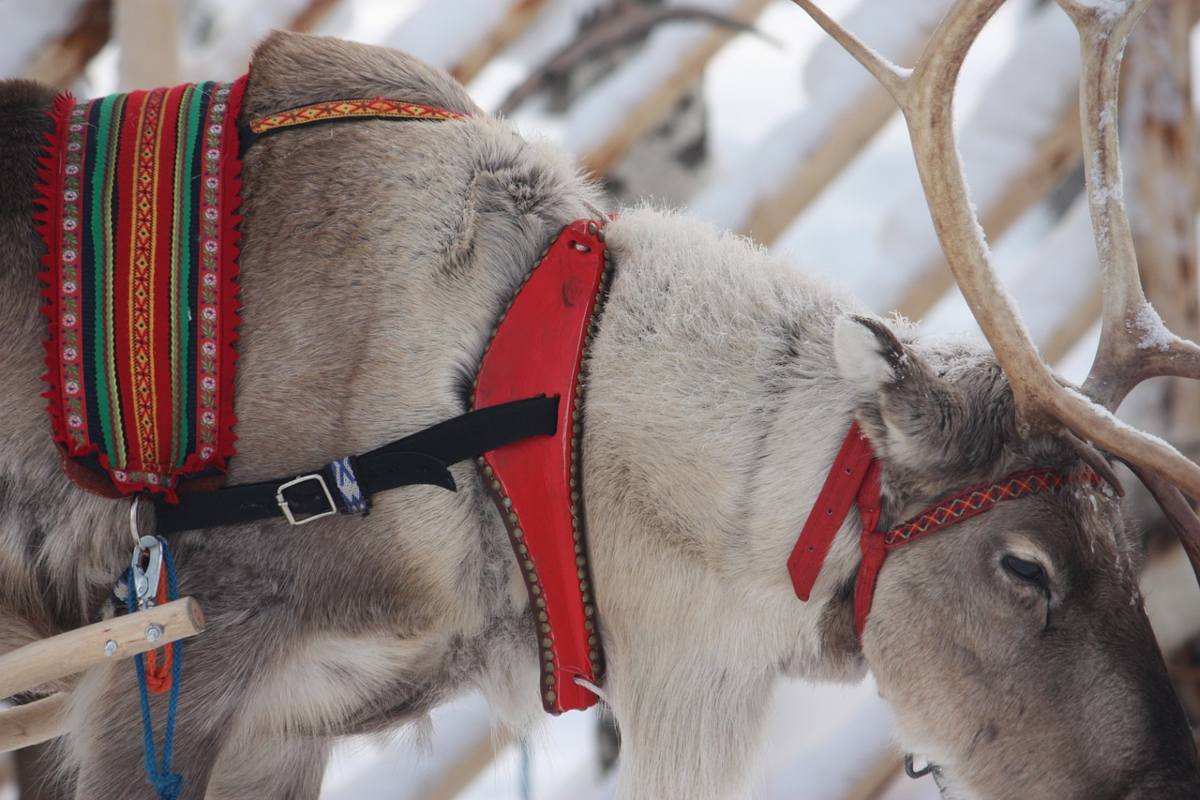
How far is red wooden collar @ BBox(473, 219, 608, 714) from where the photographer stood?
162cm

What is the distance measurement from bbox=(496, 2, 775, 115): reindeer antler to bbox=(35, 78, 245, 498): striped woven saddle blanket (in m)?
2.29

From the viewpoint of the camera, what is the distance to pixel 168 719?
5.15ft

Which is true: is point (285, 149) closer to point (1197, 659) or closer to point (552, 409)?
point (552, 409)

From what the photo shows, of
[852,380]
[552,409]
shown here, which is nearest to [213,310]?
[552,409]

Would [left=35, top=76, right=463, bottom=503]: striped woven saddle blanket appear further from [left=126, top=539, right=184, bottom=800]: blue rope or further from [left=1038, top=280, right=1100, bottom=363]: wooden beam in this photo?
[left=1038, top=280, right=1100, bottom=363]: wooden beam

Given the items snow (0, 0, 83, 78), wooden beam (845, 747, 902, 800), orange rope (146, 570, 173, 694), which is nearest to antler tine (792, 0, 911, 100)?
orange rope (146, 570, 173, 694)

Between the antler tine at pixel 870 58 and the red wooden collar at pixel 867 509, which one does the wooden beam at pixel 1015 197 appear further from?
the red wooden collar at pixel 867 509

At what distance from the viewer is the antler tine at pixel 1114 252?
162 centimetres

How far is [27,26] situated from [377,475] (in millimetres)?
2575

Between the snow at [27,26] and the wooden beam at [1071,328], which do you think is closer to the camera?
the wooden beam at [1071,328]

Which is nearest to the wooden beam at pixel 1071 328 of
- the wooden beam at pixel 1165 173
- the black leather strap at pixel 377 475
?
the wooden beam at pixel 1165 173

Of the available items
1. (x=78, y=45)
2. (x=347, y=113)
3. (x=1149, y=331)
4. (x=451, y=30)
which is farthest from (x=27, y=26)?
(x=1149, y=331)

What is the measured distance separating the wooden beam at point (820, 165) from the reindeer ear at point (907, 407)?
2040mm

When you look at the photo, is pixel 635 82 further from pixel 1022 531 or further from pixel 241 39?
pixel 1022 531
